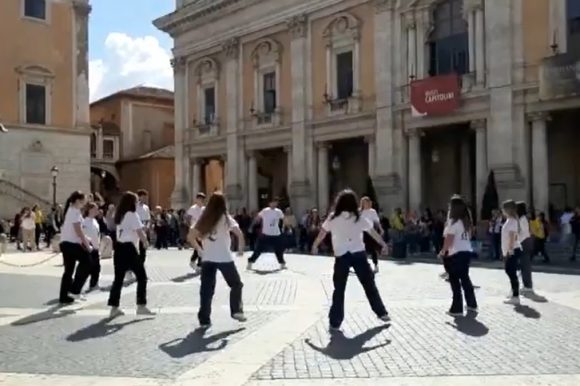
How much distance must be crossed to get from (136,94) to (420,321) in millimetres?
49698

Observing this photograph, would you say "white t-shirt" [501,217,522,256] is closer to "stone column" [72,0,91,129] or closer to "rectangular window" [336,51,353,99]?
"rectangular window" [336,51,353,99]

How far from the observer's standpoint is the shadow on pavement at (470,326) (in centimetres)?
910

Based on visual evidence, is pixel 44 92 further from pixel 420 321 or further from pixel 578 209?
pixel 420 321

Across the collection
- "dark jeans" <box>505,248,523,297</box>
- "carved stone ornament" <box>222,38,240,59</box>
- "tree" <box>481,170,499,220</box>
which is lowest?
"dark jeans" <box>505,248,523,297</box>

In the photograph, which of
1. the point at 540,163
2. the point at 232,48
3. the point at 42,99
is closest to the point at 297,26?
the point at 232,48

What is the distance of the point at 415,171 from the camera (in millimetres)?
30484

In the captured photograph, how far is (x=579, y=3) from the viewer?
2542 centimetres

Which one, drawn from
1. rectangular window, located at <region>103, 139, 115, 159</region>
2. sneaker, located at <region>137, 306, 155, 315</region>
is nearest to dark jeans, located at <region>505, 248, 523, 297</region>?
sneaker, located at <region>137, 306, 155, 315</region>

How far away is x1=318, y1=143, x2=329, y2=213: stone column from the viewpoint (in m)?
34.4

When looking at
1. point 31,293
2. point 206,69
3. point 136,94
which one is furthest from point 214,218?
point 136,94

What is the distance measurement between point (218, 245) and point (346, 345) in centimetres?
232

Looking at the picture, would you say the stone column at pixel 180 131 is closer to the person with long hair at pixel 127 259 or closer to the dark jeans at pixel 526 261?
the dark jeans at pixel 526 261

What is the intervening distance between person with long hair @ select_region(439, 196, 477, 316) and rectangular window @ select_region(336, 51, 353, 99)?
22637mm

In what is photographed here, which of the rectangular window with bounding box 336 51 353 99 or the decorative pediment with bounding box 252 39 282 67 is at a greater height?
the decorative pediment with bounding box 252 39 282 67
